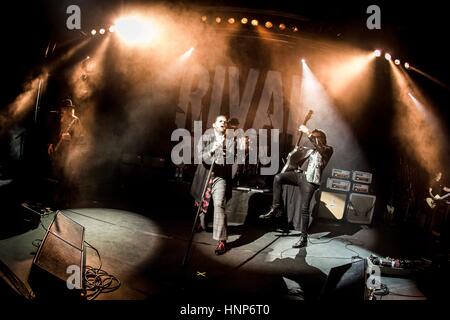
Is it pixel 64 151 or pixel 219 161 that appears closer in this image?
pixel 219 161

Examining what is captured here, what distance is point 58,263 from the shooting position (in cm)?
281

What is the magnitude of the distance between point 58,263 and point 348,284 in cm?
299

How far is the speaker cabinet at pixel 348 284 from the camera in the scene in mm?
2732

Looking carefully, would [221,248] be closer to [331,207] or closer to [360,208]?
[331,207]

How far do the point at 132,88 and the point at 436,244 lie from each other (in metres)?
9.69

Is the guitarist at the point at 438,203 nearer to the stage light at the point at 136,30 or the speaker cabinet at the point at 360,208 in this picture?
the speaker cabinet at the point at 360,208

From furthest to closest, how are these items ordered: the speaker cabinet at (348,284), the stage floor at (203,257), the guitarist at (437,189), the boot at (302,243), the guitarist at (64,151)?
the guitarist at (437,189) → the guitarist at (64,151) → the boot at (302,243) → the stage floor at (203,257) → the speaker cabinet at (348,284)

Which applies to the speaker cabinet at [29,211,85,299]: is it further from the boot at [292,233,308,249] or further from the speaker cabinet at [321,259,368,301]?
the boot at [292,233,308,249]

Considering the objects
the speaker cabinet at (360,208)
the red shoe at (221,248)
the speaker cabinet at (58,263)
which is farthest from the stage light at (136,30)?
the speaker cabinet at (360,208)

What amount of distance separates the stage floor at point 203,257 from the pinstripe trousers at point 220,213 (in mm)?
346

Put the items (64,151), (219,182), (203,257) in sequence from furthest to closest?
(64,151) < (219,182) < (203,257)

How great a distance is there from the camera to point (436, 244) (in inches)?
272

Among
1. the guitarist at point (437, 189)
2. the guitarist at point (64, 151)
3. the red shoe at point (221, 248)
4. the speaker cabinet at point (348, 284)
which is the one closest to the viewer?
the speaker cabinet at point (348, 284)

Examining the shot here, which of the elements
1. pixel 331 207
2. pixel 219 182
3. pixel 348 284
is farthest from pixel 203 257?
pixel 331 207
